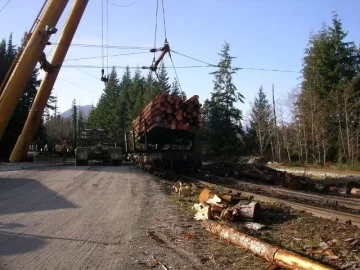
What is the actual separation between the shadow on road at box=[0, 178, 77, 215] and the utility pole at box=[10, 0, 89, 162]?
1449cm

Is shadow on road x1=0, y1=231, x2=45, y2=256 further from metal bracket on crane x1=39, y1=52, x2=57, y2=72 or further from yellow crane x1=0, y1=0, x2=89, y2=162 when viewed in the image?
metal bracket on crane x1=39, y1=52, x2=57, y2=72

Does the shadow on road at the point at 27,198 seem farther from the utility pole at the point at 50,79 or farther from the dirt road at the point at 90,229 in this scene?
the utility pole at the point at 50,79

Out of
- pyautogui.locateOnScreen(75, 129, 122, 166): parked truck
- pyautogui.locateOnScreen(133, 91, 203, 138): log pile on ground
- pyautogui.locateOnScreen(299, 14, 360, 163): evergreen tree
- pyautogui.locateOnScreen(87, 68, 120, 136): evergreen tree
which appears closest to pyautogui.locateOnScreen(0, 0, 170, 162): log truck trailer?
pyautogui.locateOnScreen(133, 91, 203, 138): log pile on ground

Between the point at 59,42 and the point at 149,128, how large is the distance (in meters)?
11.5

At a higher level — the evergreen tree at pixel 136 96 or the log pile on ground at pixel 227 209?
the evergreen tree at pixel 136 96

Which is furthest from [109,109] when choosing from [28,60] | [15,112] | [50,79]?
[28,60]

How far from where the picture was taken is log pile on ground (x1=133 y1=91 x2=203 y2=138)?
65.7ft

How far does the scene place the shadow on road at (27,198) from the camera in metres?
10.3

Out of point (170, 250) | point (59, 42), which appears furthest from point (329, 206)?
point (59, 42)

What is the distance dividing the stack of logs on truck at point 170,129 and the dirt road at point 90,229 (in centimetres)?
632

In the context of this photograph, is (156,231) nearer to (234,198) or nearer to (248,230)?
(248,230)

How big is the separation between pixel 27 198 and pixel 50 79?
18.7 metres

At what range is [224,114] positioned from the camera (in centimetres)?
6047

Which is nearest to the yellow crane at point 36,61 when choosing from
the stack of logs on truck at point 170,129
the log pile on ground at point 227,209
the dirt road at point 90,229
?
the stack of logs on truck at point 170,129
